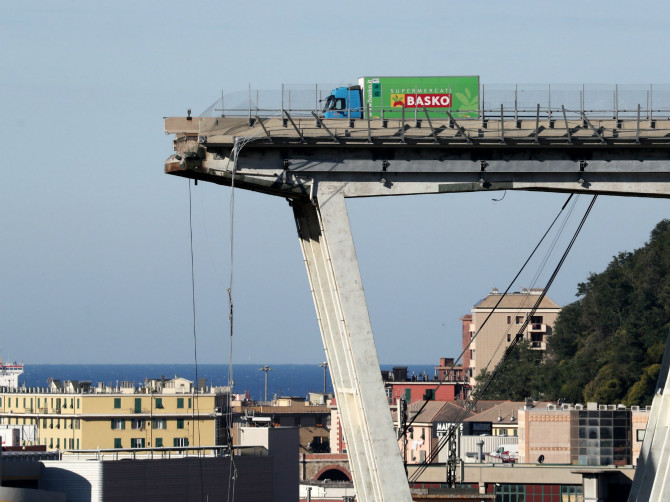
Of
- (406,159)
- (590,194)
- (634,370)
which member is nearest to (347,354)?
(406,159)

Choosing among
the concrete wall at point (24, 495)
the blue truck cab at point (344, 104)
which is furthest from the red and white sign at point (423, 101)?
the concrete wall at point (24, 495)

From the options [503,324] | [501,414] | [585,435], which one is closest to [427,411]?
[501,414]

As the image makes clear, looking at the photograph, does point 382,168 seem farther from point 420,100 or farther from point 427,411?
point 427,411

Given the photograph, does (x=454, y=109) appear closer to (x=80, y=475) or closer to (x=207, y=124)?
(x=207, y=124)

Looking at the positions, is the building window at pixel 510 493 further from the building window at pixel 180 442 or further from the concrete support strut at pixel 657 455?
the building window at pixel 180 442

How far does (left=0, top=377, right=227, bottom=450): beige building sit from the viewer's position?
131250mm

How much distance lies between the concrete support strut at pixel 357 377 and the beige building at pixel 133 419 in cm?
8770

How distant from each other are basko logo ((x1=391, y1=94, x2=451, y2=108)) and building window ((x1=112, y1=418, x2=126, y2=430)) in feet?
312

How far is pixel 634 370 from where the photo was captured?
13338cm

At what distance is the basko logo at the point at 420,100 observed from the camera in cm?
4128

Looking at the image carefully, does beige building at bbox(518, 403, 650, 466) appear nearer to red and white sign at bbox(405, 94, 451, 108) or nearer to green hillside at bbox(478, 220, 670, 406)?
green hillside at bbox(478, 220, 670, 406)

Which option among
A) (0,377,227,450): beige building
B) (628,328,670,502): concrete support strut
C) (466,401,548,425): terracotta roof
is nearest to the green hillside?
(466,401,548,425): terracotta roof

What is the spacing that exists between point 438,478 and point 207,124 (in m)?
50.9

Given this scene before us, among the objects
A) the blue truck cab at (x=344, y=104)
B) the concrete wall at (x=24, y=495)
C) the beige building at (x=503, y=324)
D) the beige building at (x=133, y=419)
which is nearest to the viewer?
the blue truck cab at (x=344, y=104)
